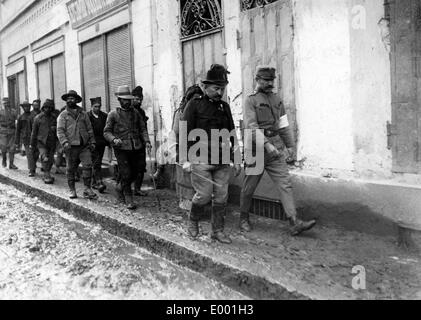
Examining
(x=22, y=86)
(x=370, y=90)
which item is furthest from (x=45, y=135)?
(x=22, y=86)

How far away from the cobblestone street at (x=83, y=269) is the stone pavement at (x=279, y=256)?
154 mm

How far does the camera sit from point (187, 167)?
4.45 metres

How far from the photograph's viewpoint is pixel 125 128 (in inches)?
253

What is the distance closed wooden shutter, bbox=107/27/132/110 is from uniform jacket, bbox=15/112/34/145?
2344 mm

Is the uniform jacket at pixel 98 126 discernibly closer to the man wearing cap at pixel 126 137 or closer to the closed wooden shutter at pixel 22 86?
the man wearing cap at pixel 126 137

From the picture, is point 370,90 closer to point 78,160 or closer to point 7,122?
point 78,160

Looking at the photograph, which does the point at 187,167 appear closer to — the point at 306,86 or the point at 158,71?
the point at 306,86

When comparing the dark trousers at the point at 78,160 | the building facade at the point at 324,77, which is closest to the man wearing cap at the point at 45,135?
the dark trousers at the point at 78,160

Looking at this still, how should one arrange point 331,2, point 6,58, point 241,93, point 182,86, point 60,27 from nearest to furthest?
1. point 331,2
2. point 241,93
3. point 182,86
4. point 60,27
5. point 6,58

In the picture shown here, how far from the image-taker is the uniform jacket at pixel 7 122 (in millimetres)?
11531

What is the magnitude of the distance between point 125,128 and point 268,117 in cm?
256
